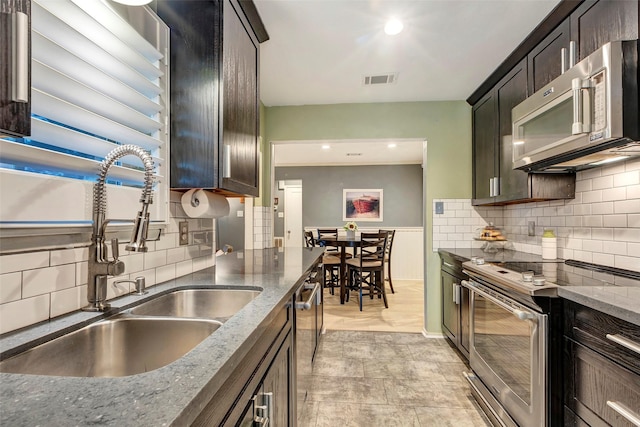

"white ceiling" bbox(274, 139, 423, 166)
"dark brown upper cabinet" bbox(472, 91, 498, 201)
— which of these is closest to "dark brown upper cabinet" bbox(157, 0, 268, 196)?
"dark brown upper cabinet" bbox(472, 91, 498, 201)

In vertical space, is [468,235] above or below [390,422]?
above

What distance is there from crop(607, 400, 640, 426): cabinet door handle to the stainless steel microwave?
987 millimetres

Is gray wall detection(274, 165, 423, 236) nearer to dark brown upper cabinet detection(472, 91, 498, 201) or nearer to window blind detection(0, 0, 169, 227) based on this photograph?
dark brown upper cabinet detection(472, 91, 498, 201)

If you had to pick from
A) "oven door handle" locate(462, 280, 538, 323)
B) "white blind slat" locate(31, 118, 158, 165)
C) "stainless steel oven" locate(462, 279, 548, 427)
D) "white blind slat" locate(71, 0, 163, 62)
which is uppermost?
"white blind slat" locate(71, 0, 163, 62)

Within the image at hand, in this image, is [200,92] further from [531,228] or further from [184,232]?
[531,228]

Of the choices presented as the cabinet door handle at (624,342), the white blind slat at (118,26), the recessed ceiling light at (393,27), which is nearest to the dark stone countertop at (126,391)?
the white blind slat at (118,26)

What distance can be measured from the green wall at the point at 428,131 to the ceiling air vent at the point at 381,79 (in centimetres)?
46

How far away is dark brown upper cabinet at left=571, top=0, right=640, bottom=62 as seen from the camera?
133cm

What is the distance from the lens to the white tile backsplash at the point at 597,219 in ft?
5.48

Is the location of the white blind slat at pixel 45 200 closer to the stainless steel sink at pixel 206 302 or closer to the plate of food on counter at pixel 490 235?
the stainless steel sink at pixel 206 302

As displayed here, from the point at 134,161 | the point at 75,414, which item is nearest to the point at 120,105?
the point at 134,161

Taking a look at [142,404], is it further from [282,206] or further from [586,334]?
[282,206]

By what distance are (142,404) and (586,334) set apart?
147 cm

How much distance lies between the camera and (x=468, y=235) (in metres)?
3.12
